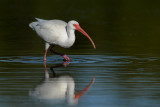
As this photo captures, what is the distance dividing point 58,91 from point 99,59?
14.7ft

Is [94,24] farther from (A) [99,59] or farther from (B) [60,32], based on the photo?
(A) [99,59]

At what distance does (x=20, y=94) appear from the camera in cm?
909

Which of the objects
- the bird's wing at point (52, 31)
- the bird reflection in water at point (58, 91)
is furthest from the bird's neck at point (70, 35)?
the bird reflection in water at point (58, 91)

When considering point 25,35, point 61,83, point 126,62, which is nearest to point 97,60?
point 126,62

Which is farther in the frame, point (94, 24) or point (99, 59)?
point (94, 24)

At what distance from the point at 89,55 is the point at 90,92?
545 centimetres

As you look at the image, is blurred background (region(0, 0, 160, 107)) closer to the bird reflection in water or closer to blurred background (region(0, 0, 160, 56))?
blurred background (region(0, 0, 160, 56))

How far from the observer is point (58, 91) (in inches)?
370

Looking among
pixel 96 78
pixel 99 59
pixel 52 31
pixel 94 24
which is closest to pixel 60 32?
pixel 52 31

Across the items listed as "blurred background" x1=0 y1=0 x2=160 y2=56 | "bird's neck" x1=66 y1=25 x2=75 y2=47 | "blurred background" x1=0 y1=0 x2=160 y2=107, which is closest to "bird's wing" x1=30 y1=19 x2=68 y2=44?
"bird's neck" x1=66 y1=25 x2=75 y2=47

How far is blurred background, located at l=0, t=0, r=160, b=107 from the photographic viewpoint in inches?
352

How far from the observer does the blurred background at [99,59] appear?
8945 mm

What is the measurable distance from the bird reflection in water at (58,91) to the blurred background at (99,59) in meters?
0.13

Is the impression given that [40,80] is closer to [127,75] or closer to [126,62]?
[127,75]
